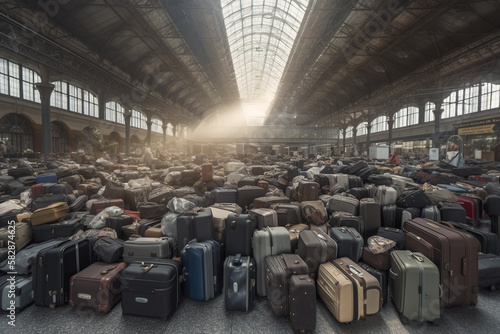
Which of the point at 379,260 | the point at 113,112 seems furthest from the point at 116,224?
the point at 113,112

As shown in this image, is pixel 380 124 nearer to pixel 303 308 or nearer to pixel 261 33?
pixel 261 33

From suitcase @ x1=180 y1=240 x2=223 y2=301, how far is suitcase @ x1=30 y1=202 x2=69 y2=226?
8.02 ft

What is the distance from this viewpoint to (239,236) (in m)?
2.72

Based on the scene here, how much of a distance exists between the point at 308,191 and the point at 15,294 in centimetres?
451

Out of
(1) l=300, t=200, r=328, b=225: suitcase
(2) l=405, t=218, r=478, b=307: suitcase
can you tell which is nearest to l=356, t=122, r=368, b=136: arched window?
(1) l=300, t=200, r=328, b=225: suitcase

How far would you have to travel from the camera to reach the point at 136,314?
2.29 metres

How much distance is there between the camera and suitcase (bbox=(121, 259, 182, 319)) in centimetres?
224

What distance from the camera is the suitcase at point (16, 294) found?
2.37m

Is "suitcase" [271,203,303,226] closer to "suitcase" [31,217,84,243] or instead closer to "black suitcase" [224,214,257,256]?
"black suitcase" [224,214,257,256]

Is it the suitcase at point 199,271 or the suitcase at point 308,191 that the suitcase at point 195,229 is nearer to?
the suitcase at point 199,271

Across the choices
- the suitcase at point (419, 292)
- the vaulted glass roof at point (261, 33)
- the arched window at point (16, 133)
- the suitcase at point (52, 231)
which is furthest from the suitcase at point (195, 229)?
the arched window at point (16, 133)

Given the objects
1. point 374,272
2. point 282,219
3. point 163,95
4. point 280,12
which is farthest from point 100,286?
point 163,95

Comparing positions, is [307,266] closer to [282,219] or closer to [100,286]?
[282,219]

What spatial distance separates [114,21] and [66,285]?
15.7m
